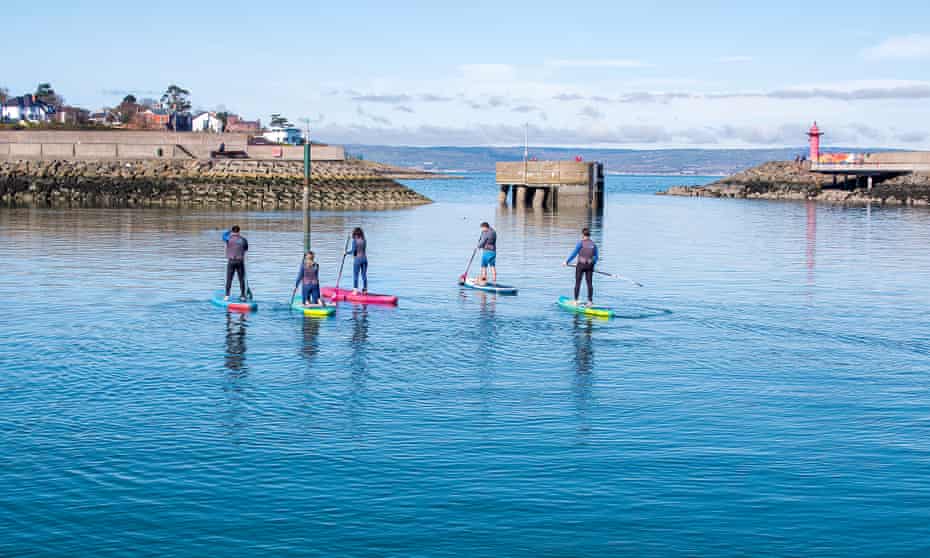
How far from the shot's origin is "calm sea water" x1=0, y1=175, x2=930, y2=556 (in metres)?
11.8

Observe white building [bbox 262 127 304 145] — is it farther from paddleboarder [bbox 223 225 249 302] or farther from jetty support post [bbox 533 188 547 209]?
paddleboarder [bbox 223 225 249 302]

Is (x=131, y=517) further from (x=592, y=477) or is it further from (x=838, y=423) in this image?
(x=838, y=423)

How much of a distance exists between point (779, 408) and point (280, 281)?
20450 millimetres

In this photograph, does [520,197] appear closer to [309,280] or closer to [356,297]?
[356,297]

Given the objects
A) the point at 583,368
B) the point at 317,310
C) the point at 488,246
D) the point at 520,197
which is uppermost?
the point at 520,197

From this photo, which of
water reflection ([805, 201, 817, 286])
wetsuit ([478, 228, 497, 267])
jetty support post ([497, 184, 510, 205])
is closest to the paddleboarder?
wetsuit ([478, 228, 497, 267])

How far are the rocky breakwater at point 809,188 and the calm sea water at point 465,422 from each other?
8379 cm

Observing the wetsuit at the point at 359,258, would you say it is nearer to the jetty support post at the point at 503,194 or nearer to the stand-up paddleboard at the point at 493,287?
the stand-up paddleboard at the point at 493,287

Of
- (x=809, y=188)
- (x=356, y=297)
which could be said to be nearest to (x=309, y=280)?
(x=356, y=297)

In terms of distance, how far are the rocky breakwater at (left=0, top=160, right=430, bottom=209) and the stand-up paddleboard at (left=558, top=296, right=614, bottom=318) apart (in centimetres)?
6405

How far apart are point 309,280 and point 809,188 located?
4275 inches

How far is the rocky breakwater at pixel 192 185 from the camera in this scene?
303 ft

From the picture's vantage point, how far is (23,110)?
190125 mm

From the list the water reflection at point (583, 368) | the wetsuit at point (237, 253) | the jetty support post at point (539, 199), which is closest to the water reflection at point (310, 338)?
the wetsuit at point (237, 253)
